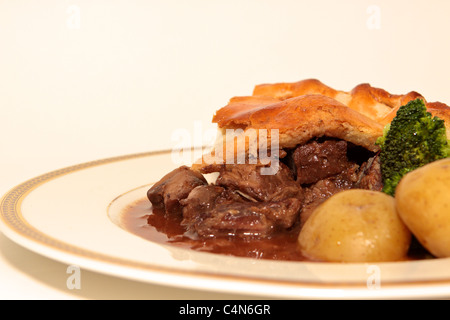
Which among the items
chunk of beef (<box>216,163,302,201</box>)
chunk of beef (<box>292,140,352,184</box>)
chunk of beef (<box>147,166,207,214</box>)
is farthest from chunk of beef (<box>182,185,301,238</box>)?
chunk of beef (<box>292,140,352,184</box>)

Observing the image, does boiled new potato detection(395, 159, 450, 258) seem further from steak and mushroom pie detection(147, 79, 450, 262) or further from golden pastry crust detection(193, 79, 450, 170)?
golden pastry crust detection(193, 79, 450, 170)

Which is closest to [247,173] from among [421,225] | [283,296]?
[421,225]

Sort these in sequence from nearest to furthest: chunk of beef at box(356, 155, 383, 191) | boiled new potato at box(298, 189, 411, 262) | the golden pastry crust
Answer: boiled new potato at box(298, 189, 411, 262) → chunk of beef at box(356, 155, 383, 191) → the golden pastry crust

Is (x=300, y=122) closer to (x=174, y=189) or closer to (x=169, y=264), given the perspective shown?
(x=174, y=189)

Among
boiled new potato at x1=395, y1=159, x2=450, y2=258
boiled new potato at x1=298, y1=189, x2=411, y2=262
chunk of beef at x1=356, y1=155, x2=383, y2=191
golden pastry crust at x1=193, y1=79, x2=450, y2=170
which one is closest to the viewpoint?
boiled new potato at x1=395, y1=159, x2=450, y2=258


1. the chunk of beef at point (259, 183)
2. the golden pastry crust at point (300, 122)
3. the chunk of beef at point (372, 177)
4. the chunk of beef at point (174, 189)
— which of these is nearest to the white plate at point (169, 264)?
the chunk of beef at point (174, 189)

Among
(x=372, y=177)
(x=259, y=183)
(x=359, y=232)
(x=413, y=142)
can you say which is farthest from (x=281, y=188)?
(x=359, y=232)
